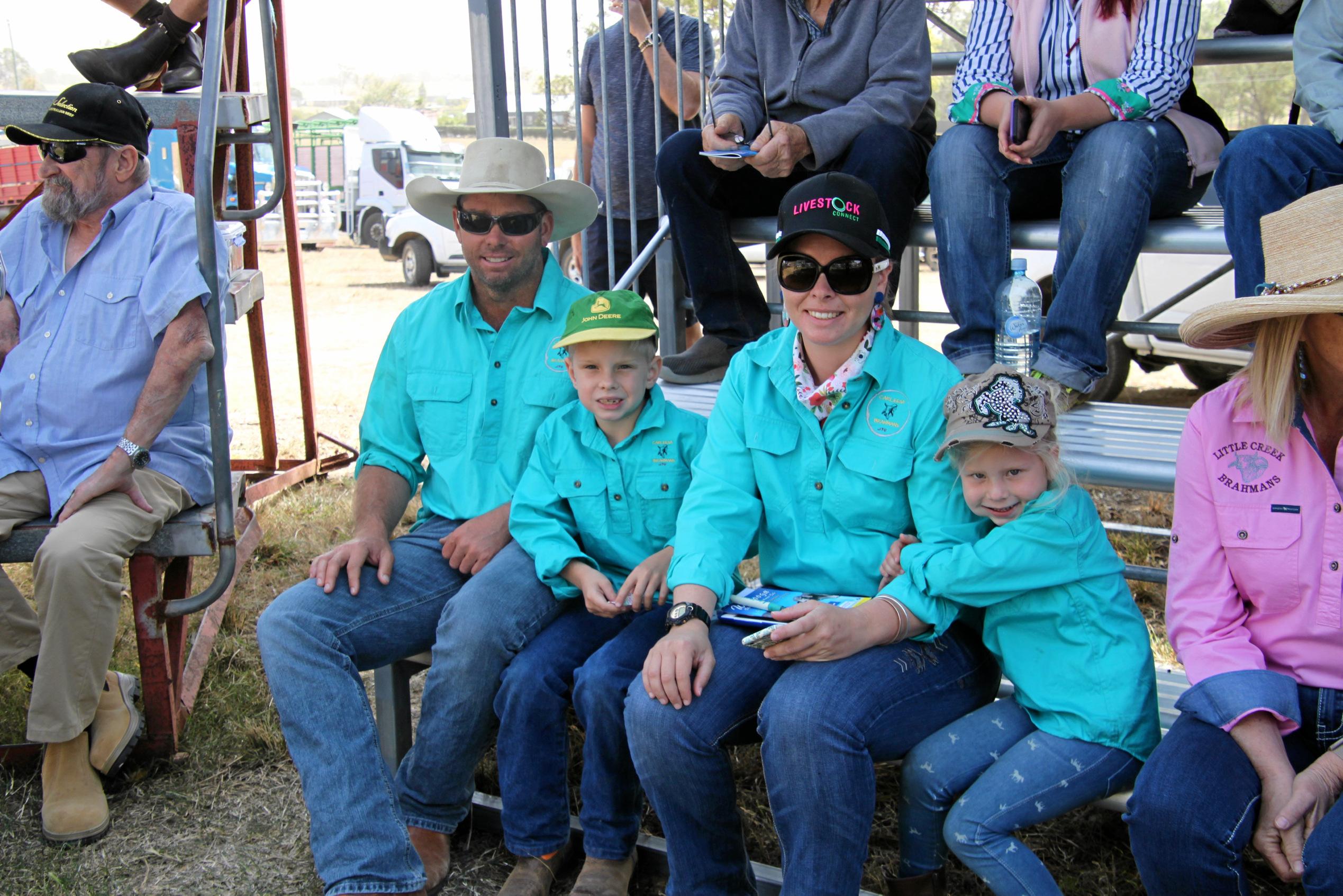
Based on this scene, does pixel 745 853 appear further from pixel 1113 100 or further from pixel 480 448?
pixel 1113 100

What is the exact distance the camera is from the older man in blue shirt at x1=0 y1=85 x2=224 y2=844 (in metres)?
3.16

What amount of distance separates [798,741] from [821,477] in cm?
59

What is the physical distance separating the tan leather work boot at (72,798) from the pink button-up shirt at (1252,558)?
2670 mm

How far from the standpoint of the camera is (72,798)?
304 cm

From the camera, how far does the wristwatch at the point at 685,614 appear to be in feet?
7.55

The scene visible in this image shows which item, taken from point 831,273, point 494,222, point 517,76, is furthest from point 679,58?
point 831,273

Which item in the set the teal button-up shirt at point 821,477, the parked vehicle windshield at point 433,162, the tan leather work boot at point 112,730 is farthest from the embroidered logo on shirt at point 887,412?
the parked vehicle windshield at point 433,162

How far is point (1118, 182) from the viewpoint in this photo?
282cm

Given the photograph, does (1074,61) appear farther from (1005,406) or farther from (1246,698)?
(1246,698)

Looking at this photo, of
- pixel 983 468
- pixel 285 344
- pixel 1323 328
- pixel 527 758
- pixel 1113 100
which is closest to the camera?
pixel 1323 328

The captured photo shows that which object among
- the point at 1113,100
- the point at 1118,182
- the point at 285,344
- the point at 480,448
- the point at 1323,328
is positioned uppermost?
the point at 1113,100

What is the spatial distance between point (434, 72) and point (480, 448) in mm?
117099

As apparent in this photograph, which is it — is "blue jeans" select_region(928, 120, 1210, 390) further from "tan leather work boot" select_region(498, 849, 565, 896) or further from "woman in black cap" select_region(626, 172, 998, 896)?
"tan leather work boot" select_region(498, 849, 565, 896)

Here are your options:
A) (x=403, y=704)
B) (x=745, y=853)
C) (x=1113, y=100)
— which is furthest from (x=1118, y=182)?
(x=403, y=704)
